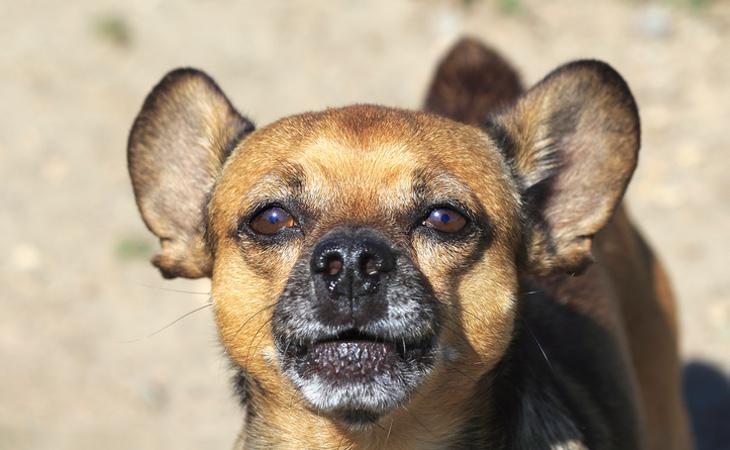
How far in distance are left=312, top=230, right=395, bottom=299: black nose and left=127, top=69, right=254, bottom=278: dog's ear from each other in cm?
110

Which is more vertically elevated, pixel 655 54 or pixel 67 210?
pixel 655 54

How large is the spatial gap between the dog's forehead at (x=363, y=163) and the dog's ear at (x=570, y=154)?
236 millimetres

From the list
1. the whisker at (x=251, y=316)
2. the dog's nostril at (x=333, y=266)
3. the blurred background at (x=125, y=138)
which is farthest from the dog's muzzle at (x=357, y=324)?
the blurred background at (x=125, y=138)

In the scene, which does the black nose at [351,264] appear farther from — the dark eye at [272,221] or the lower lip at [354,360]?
the dark eye at [272,221]

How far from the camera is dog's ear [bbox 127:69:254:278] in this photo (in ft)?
15.5

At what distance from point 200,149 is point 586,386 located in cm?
216

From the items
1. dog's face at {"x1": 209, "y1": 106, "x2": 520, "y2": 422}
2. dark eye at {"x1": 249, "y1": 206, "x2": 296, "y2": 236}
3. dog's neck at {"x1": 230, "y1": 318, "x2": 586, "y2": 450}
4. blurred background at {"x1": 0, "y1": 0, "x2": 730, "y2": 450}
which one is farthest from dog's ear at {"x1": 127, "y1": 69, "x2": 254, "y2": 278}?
blurred background at {"x1": 0, "y1": 0, "x2": 730, "y2": 450}

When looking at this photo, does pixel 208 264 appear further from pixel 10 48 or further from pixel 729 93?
pixel 729 93

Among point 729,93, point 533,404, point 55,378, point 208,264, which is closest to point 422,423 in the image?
point 533,404

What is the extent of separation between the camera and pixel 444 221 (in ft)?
13.5

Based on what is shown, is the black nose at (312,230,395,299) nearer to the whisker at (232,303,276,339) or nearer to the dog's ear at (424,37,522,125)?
the whisker at (232,303,276,339)

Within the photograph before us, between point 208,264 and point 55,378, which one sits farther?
point 55,378

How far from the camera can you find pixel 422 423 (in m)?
4.22

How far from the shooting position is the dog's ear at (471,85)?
601 cm
